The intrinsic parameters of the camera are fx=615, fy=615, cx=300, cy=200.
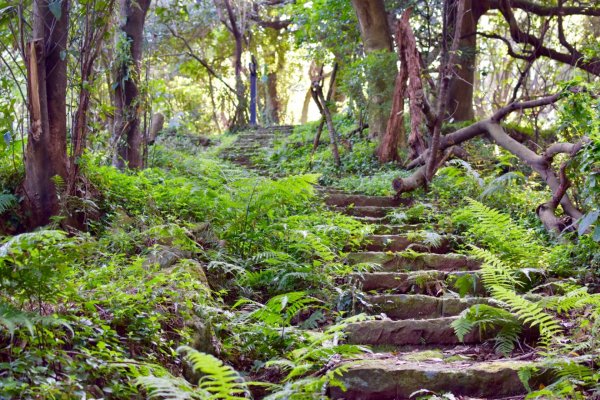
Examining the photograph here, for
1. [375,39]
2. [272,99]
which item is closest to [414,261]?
[375,39]

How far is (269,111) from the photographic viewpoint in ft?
74.8

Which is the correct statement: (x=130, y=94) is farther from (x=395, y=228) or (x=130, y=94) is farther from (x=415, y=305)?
(x=415, y=305)

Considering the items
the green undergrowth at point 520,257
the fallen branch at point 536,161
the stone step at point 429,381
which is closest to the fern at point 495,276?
the green undergrowth at point 520,257

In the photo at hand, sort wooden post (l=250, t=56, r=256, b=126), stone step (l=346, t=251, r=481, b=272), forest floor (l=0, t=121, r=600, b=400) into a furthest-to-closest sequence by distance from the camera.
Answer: wooden post (l=250, t=56, r=256, b=126) → stone step (l=346, t=251, r=481, b=272) → forest floor (l=0, t=121, r=600, b=400)

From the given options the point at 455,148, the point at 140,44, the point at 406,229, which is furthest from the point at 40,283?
the point at 455,148

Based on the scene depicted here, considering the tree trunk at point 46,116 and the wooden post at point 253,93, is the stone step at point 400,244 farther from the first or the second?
the wooden post at point 253,93

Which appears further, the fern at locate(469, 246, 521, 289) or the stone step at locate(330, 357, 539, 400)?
the fern at locate(469, 246, 521, 289)

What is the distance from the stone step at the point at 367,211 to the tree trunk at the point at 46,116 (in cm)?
372

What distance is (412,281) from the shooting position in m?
5.41

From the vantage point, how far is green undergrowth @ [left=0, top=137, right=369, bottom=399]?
8.66 feet

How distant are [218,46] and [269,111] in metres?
3.01

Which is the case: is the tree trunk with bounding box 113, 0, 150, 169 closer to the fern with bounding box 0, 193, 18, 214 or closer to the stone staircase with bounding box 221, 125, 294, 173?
the fern with bounding box 0, 193, 18, 214

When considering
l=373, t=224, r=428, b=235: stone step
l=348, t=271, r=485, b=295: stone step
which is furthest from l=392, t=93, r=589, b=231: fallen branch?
l=348, t=271, r=485, b=295: stone step

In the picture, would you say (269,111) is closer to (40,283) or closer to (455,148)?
(455,148)
